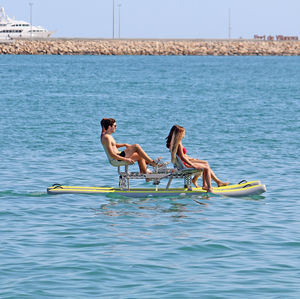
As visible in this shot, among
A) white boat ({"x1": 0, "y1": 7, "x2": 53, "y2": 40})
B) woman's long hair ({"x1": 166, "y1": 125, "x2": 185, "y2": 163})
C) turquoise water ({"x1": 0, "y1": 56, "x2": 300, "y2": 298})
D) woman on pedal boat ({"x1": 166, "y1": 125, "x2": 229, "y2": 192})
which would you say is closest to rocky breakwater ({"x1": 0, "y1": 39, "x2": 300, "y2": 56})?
white boat ({"x1": 0, "y1": 7, "x2": 53, "y2": 40})

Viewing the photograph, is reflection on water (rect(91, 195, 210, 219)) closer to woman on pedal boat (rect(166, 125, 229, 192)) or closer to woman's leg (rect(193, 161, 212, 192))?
woman's leg (rect(193, 161, 212, 192))

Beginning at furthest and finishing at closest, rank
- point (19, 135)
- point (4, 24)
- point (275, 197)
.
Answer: point (4, 24) → point (19, 135) → point (275, 197)

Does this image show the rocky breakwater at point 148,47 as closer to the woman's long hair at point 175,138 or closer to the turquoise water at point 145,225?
the turquoise water at point 145,225

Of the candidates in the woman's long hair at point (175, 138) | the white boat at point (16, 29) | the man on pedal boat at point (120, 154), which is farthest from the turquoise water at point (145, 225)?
the white boat at point (16, 29)

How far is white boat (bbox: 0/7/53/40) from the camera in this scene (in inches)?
6240

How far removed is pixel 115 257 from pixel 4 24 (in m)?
155

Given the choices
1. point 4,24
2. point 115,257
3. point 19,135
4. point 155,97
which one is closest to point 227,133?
point 19,135

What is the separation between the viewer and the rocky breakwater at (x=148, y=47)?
134 metres

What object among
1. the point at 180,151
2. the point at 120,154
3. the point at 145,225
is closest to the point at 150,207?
the point at 180,151

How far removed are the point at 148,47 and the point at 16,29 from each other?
3386 centimetres

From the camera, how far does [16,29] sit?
15900cm

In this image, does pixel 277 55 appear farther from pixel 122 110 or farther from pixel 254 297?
pixel 254 297

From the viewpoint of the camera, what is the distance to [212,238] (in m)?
11.3

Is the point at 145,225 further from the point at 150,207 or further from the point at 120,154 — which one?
the point at 120,154
